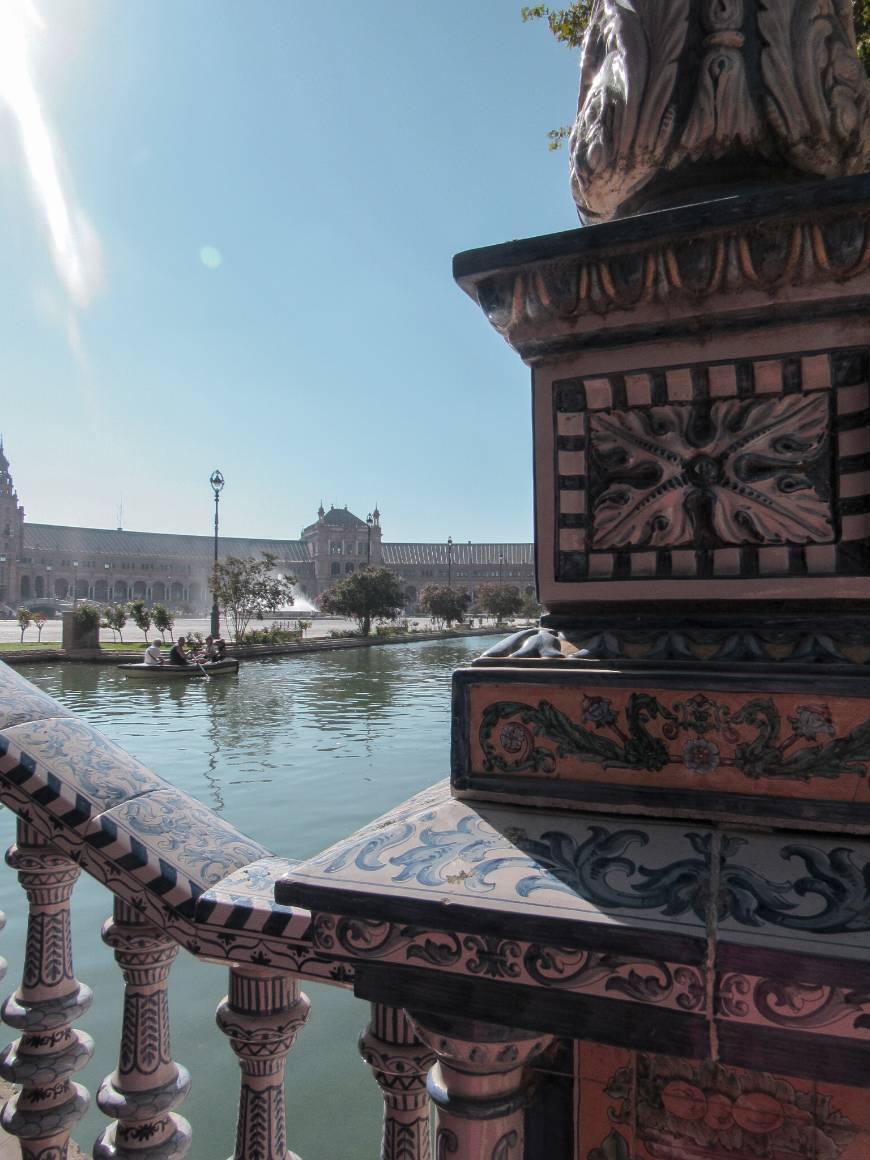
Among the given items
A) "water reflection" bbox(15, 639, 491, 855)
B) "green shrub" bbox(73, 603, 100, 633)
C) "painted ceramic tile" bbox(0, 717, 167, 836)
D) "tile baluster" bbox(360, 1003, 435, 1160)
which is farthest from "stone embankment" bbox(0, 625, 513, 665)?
"tile baluster" bbox(360, 1003, 435, 1160)

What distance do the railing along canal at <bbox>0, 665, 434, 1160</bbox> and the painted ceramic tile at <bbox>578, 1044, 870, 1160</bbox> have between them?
30 centimetres

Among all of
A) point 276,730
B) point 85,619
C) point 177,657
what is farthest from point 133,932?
point 85,619

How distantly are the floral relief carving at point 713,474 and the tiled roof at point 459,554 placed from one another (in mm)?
110523

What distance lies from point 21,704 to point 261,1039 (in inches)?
27.2

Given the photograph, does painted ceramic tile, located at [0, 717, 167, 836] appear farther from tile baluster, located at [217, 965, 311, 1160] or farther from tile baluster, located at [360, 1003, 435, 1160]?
tile baluster, located at [360, 1003, 435, 1160]

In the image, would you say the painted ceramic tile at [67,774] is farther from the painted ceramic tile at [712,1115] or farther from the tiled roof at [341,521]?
the tiled roof at [341,521]

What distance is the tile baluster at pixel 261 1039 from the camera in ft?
4.19

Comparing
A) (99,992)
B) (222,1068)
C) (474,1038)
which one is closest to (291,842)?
(99,992)

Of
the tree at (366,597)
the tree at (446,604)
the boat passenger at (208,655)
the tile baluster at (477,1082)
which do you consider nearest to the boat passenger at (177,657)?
the boat passenger at (208,655)

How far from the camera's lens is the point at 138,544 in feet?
357

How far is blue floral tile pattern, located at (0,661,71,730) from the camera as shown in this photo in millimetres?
1490

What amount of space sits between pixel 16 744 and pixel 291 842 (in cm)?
768

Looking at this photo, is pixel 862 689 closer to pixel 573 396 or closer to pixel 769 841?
pixel 769 841

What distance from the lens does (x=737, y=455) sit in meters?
1.08
